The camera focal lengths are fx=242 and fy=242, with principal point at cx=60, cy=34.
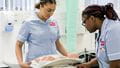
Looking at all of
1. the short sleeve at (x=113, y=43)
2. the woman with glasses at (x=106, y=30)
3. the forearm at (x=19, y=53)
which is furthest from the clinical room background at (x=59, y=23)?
the short sleeve at (x=113, y=43)

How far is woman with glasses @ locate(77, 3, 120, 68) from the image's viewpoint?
1432mm

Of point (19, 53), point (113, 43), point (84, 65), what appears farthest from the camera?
point (19, 53)

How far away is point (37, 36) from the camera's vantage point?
1999 millimetres

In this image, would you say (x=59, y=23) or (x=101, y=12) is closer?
(x=101, y=12)

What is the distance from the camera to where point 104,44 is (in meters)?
1.50

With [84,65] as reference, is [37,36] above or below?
above

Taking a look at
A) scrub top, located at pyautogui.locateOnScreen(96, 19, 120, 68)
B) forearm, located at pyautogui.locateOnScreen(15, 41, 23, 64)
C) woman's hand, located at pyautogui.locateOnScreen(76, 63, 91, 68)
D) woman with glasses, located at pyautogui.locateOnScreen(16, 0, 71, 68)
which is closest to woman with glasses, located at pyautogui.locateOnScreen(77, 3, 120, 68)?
scrub top, located at pyautogui.locateOnScreen(96, 19, 120, 68)

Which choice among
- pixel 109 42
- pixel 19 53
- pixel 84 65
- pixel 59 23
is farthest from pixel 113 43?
pixel 59 23

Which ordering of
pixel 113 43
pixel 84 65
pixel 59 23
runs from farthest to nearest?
pixel 59 23 < pixel 84 65 < pixel 113 43

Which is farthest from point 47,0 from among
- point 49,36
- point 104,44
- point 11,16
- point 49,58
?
point 11,16

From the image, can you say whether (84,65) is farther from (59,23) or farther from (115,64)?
(59,23)

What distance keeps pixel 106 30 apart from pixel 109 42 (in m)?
0.08

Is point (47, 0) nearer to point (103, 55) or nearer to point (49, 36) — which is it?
point (49, 36)

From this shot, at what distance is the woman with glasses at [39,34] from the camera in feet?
6.53
